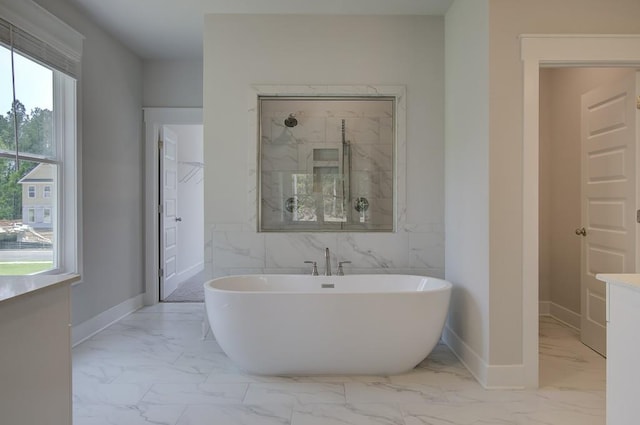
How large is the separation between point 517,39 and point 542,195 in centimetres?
217

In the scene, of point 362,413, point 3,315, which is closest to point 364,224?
point 362,413

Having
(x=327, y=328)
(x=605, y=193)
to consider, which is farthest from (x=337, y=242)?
(x=605, y=193)

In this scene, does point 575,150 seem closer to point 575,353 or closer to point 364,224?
point 575,353

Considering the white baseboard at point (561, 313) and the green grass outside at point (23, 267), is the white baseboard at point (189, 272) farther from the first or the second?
the white baseboard at point (561, 313)

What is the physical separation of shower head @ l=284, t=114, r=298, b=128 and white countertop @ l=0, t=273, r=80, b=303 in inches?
95.8

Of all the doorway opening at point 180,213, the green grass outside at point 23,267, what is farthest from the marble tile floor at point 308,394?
the doorway opening at point 180,213

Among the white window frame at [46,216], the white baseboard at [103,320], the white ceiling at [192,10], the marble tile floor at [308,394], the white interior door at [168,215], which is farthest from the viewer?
the white interior door at [168,215]

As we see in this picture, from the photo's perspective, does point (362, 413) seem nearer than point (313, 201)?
Yes

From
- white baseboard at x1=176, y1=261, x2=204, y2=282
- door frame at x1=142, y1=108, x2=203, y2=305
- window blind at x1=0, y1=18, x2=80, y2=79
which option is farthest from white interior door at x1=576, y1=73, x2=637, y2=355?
white baseboard at x1=176, y1=261, x2=204, y2=282

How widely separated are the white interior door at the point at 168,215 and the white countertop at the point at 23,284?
3.51m

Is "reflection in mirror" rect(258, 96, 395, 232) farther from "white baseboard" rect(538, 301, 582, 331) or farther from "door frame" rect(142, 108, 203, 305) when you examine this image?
"white baseboard" rect(538, 301, 582, 331)

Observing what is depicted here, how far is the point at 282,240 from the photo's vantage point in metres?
3.63

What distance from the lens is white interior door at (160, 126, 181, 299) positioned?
498cm

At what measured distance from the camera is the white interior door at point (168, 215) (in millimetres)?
4977
